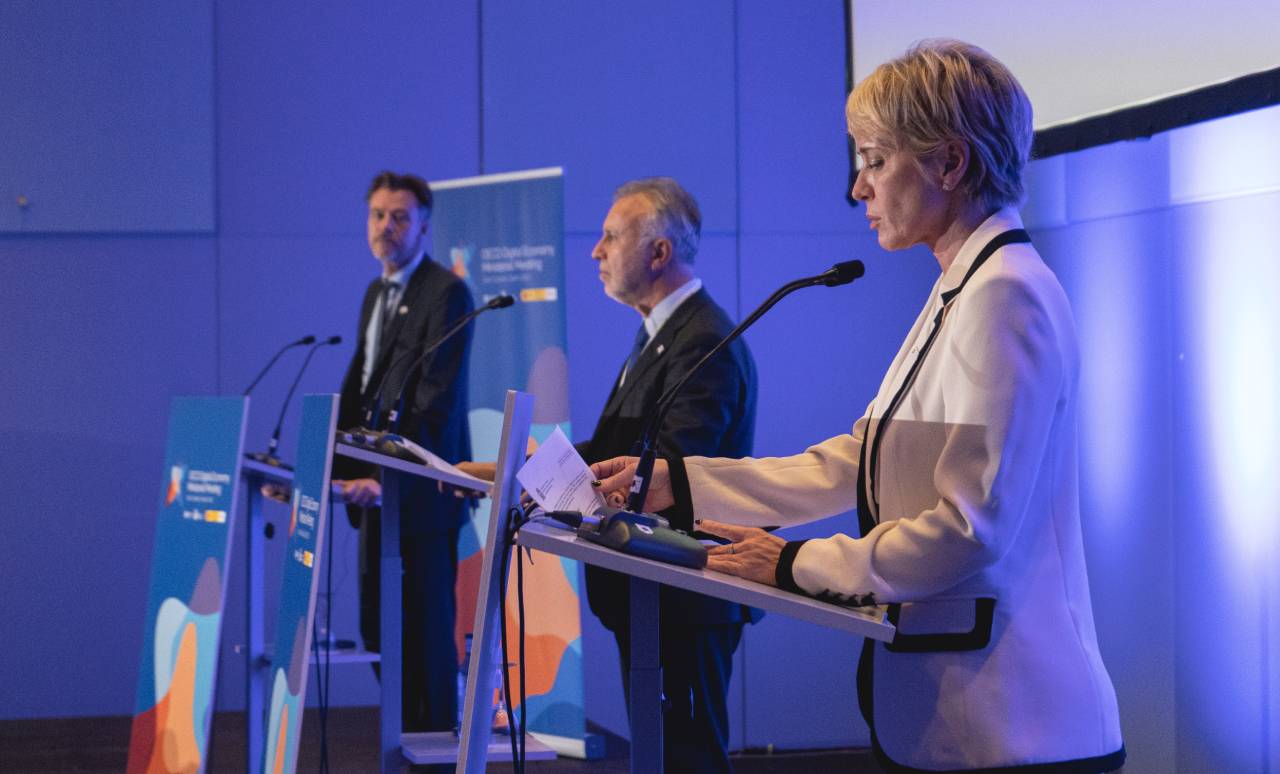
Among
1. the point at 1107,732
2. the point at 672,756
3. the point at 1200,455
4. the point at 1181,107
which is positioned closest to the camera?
the point at 1107,732

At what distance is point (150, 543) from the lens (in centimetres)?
599

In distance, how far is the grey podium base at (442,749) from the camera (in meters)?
3.17

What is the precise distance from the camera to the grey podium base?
3.17 m

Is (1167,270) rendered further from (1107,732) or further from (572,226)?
(1107,732)

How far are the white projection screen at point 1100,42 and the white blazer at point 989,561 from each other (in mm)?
1870

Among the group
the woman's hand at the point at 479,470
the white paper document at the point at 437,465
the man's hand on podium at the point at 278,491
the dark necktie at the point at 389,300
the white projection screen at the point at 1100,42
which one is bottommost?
the man's hand on podium at the point at 278,491

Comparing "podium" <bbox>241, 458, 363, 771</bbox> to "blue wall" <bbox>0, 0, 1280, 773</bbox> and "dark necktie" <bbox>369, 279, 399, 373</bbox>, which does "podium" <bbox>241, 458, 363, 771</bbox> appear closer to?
"dark necktie" <bbox>369, 279, 399, 373</bbox>

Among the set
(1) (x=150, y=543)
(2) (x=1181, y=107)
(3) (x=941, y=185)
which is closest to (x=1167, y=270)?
(2) (x=1181, y=107)

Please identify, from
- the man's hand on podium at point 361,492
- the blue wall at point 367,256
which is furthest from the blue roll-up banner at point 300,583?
the blue wall at point 367,256

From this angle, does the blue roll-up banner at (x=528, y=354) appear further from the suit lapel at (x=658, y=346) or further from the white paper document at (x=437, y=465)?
the white paper document at (x=437, y=465)

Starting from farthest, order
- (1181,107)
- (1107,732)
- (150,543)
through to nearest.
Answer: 1. (150,543)
2. (1181,107)
3. (1107,732)

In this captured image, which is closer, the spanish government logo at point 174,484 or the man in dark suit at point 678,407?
the man in dark suit at point 678,407

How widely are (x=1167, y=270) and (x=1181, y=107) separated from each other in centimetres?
115

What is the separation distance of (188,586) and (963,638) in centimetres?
280
